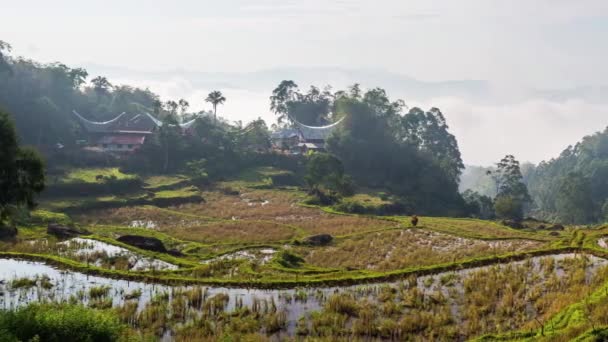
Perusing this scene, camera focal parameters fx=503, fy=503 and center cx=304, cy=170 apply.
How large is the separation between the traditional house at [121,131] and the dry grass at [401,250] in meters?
54.2

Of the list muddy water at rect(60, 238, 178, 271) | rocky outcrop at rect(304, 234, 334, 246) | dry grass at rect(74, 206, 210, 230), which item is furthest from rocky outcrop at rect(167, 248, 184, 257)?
dry grass at rect(74, 206, 210, 230)

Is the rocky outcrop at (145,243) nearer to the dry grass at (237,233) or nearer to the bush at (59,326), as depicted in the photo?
the dry grass at (237,233)

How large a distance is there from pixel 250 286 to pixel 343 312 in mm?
4919

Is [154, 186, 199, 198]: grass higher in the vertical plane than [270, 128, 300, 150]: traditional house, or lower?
lower

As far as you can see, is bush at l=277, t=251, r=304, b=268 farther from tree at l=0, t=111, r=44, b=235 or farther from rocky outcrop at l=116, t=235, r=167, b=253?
tree at l=0, t=111, r=44, b=235

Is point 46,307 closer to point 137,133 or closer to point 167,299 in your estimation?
point 167,299

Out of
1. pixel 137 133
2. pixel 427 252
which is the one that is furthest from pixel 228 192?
pixel 427 252

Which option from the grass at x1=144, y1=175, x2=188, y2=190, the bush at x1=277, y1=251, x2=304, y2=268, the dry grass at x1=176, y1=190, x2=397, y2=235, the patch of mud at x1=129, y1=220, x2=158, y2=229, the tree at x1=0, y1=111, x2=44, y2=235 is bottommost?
the patch of mud at x1=129, y1=220, x2=158, y2=229

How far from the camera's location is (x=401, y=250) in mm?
31688

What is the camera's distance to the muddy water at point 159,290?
1847 cm

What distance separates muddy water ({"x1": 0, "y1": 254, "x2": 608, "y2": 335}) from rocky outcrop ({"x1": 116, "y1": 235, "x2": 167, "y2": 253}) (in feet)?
20.8

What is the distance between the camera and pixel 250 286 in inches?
829

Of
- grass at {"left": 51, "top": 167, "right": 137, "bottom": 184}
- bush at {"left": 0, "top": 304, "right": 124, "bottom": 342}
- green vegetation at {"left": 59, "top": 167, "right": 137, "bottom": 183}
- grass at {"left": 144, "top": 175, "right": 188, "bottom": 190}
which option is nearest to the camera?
bush at {"left": 0, "top": 304, "right": 124, "bottom": 342}

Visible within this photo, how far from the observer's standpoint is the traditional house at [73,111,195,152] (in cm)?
8069
